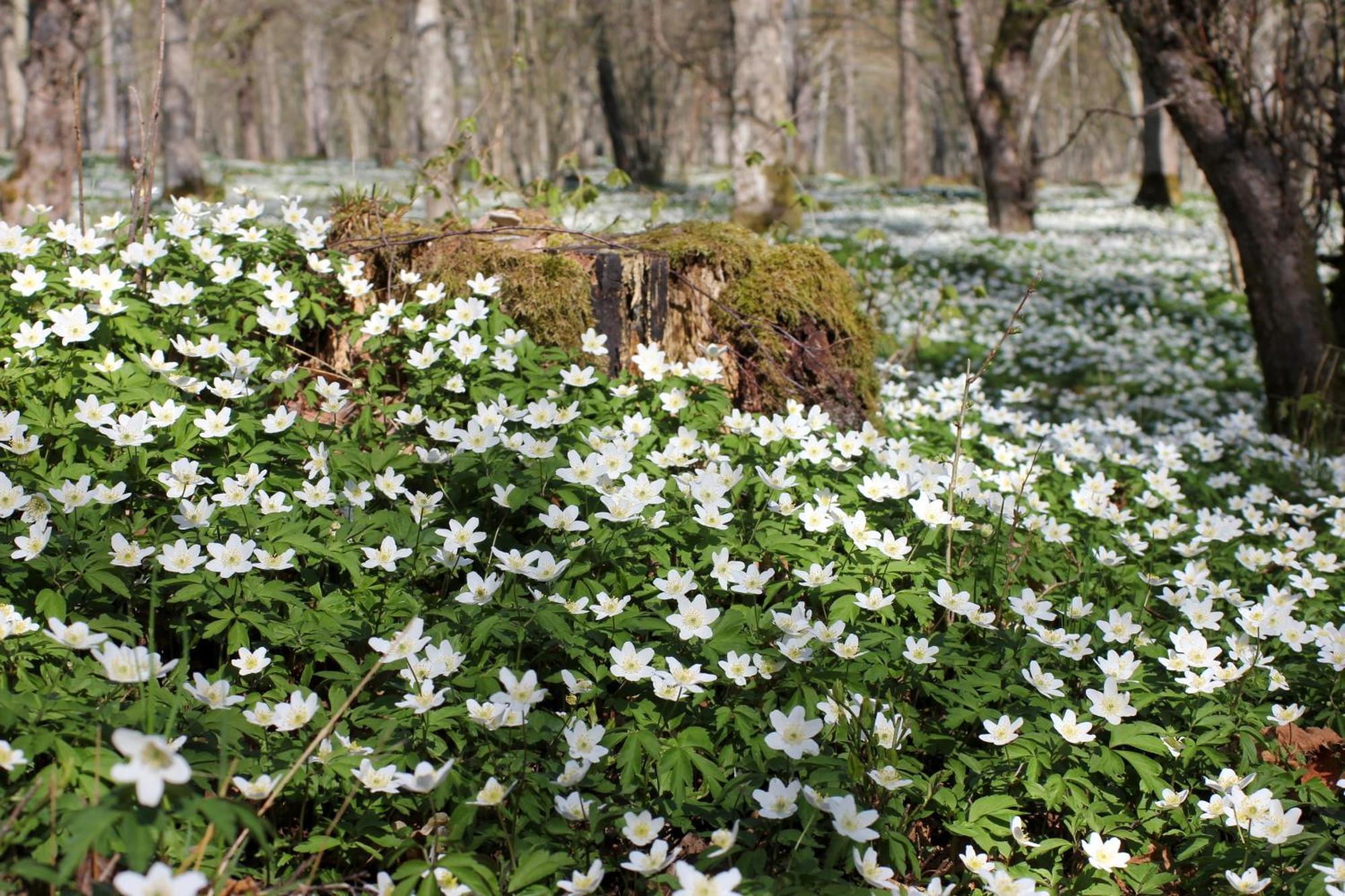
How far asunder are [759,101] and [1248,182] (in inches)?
242

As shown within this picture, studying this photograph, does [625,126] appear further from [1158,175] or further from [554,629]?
[554,629]

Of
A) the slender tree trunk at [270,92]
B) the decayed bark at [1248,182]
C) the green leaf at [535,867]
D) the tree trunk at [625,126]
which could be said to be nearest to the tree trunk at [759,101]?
the decayed bark at [1248,182]

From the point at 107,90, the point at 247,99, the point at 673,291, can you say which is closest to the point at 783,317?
the point at 673,291

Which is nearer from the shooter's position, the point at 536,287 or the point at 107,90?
the point at 536,287

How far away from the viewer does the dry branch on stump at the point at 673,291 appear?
3795 mm

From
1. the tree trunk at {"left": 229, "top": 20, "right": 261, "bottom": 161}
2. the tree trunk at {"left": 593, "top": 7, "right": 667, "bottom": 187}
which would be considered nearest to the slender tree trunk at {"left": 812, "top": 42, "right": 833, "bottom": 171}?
the tree trunk at {"left": 593, "top": 7, "right": 667, "bottom": 187}

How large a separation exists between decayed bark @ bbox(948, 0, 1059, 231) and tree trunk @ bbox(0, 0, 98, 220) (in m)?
10.7

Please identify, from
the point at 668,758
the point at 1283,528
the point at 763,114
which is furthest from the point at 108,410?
the point at 763,114

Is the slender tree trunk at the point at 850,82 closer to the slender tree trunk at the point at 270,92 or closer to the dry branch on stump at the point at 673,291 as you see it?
the slender tree trunk at the point at 270,92

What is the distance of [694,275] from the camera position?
4.10 meters

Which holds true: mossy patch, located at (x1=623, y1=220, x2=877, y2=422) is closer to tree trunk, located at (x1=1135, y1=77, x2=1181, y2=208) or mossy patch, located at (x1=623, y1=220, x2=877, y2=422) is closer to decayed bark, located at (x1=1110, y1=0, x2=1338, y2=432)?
decayed bark, located at (x1=1110, y1=0, x2=1338, y2=432)

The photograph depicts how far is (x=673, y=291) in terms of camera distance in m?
4.08

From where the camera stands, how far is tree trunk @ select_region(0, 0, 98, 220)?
284 inches

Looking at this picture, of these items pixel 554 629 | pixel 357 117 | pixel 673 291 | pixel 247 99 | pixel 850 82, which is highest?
pixel 357 117
